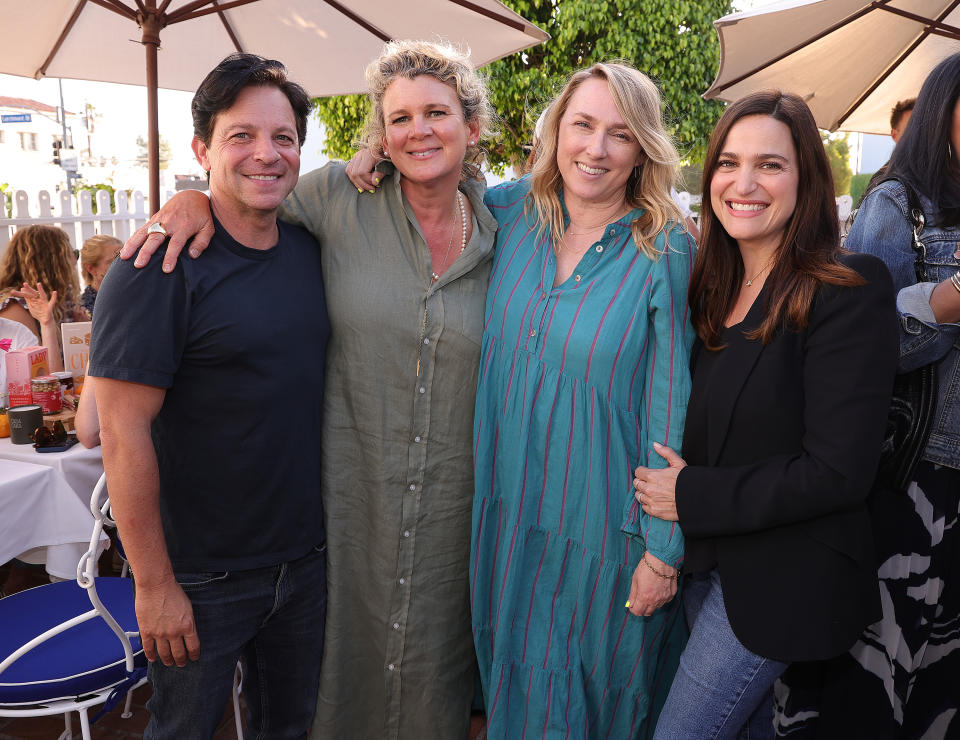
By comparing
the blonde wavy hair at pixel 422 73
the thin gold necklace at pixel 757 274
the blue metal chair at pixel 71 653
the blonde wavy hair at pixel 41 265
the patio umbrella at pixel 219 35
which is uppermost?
the patio umbrella at pixel 219 35

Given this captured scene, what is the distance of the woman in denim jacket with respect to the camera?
204 cm

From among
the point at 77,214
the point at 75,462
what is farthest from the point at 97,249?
the point at 77,214

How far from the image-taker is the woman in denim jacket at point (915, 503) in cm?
204

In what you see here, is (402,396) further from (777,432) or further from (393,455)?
(777,432)

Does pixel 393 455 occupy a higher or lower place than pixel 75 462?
higher

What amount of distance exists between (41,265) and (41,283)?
15 centimetres

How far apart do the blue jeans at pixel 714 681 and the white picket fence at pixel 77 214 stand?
7.34 m

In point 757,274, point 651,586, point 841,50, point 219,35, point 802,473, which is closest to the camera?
point 802,473

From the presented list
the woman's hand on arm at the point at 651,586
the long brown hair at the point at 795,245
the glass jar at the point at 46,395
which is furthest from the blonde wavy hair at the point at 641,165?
the glass jar at the point at 46,395

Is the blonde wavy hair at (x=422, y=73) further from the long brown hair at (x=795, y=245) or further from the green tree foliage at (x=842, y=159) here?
the green tree foliage at (x=842, y=159)

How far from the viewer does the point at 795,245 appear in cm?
185

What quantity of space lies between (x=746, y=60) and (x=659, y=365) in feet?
13.3

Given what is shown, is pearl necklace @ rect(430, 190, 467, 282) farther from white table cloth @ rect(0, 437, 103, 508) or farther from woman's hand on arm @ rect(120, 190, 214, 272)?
white table cloth @ rect(0, 437, 103, 508)

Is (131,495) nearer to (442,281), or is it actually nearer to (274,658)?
(274,658)
